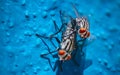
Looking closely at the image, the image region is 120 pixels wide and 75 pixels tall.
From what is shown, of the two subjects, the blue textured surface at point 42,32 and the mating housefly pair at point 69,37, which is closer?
the blue textured surface at point 42,32

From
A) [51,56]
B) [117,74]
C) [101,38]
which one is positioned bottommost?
[117,74]

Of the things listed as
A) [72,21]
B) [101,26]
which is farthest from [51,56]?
[101,26]

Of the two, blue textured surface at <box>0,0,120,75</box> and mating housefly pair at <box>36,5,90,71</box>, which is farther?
mating housefly pair at <box>36,5,90,71</box>

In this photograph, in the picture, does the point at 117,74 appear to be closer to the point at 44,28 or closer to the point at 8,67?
the point at 44,28

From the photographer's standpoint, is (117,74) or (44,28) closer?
(117,74)

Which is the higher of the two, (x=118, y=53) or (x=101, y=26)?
(x=101, y=26)

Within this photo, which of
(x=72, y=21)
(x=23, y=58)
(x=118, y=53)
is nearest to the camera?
(x=118, y=53)

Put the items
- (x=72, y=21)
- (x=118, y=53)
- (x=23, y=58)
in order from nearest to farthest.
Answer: (x=118, y=53), (x=72, y=21), (x=23, y=58)
